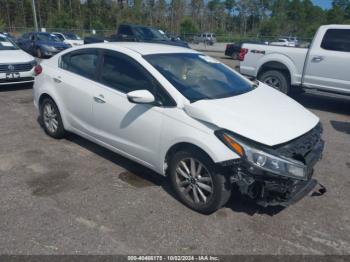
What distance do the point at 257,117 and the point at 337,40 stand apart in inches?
223

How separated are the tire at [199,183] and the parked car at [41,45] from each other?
15.4 m

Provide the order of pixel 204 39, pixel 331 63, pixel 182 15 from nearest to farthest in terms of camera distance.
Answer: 1. pixel 331 63
2. pixel 204 39
3. pixel 182 15

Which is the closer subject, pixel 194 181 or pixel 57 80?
pixel 194 181

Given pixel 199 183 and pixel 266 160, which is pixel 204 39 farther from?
pixel 266 160

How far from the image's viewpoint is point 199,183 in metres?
3.34

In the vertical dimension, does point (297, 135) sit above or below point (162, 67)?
below

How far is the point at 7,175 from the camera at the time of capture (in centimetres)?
414

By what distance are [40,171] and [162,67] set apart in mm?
2129

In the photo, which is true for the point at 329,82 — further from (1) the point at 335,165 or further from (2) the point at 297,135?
(2) the point at 297,135

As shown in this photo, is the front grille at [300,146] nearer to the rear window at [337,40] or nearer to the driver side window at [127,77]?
the driver side window at [127,77]

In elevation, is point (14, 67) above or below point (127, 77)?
below

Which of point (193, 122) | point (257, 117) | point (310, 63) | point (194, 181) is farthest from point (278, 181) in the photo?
point (310, 63)

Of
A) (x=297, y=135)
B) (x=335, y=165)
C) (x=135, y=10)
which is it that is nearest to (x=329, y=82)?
(x=335, y=165)

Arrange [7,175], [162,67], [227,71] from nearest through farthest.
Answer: [162,67], [7,175], [227,71]
